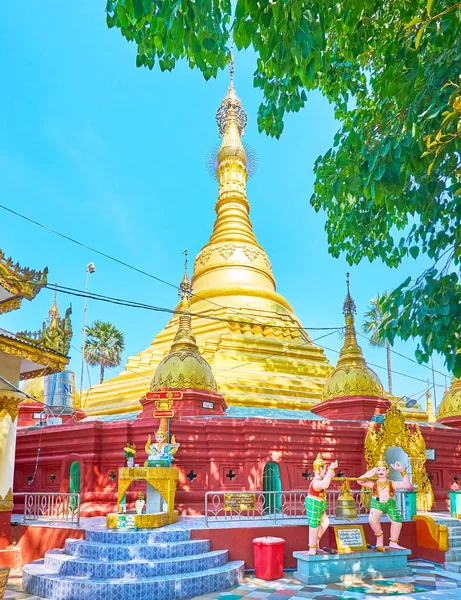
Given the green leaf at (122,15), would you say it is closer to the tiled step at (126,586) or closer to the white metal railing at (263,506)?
the tiled step at (126,586)

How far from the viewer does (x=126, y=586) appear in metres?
9.01

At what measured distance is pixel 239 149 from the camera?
3175 cm

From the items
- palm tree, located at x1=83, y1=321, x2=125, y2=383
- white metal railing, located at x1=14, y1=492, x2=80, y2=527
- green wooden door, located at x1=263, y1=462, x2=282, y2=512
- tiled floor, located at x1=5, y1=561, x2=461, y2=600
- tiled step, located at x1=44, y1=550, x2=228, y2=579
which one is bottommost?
tiled floor, located at x1=5, y1=561, x2=461, y2=600

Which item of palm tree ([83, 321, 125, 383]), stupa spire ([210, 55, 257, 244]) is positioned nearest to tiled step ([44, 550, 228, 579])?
stupa spire ([210, 55, 257, 244])

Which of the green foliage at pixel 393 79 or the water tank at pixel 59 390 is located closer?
the green foliage at pixel 393 79

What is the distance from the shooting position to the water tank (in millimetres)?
20438

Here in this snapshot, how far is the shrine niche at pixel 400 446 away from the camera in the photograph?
49.4 feet

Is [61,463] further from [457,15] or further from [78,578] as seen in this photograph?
[457,15]

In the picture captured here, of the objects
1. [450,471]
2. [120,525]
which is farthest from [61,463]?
[450,471]

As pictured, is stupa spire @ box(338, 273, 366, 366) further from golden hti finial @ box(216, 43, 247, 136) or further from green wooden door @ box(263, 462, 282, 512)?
golden hti finial @ box(216, 43, 247, 136)

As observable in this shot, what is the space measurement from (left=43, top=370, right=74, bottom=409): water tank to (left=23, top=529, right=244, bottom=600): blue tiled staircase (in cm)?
989

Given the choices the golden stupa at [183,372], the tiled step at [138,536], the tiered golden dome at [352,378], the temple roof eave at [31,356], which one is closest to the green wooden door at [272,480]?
A: the golden stupa at [183,372]

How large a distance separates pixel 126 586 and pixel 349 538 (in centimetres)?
473

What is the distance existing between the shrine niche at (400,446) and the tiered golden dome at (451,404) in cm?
537
